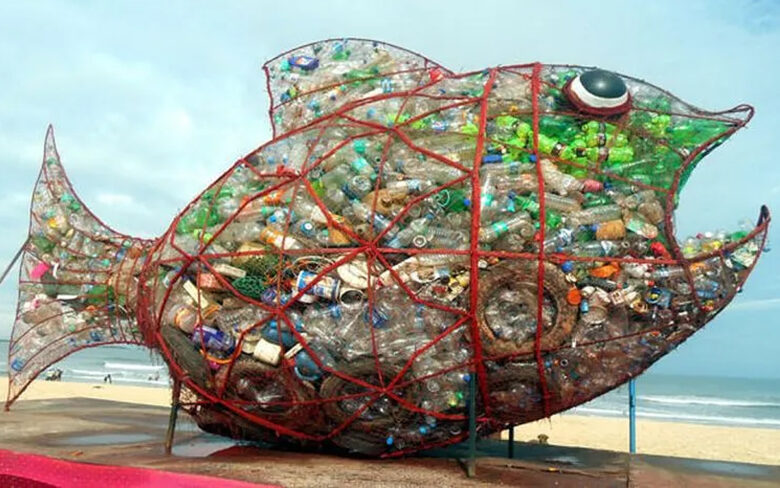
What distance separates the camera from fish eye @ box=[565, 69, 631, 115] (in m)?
5.45

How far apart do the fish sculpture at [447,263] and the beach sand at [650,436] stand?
28.6 ft

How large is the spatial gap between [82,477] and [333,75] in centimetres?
446

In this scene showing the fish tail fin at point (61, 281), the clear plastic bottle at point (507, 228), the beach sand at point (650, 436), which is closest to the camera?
the clear plastic bottle at point (507, 228)

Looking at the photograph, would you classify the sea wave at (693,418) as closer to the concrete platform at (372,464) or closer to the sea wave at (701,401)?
the sea wave at (701,401)

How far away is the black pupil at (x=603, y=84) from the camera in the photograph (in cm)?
545

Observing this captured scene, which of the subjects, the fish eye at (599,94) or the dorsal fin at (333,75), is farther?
the dorsal fin at (333,75)

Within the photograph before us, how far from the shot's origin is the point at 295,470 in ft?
17.6

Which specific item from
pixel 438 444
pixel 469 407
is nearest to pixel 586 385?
pixel 469 407

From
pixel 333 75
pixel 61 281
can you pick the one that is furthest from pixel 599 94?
pixel 61 281

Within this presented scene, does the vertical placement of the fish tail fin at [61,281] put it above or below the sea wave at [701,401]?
above

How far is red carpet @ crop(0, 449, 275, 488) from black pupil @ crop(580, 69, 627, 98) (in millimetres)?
4092

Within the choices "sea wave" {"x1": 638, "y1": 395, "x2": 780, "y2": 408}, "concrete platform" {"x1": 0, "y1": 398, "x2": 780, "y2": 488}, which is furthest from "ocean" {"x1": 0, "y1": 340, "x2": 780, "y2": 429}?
"concrete platform" {"x1": 0, "y1": 398, "x2": 780, "y2": 488}

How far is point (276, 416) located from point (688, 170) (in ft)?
13.6

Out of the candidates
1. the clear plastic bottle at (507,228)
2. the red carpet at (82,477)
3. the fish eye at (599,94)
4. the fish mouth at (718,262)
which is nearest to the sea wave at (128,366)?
the red carpet at (82,477)
